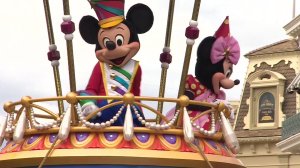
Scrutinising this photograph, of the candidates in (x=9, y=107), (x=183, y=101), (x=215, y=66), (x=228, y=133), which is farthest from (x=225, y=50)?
(x=9, y=107)

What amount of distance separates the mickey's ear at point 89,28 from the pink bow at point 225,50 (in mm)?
1325

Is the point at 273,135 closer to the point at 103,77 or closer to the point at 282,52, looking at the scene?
the point at 282,52

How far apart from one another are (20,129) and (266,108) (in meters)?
24.1

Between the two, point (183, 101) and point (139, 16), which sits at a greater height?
point (139, 16)

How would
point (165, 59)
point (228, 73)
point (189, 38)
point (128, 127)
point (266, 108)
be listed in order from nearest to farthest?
point (128, 127) < point (189, 38) < point (165, 59) < point (228, 73) < point (266, 108)

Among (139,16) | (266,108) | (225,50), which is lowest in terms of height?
(266,108)

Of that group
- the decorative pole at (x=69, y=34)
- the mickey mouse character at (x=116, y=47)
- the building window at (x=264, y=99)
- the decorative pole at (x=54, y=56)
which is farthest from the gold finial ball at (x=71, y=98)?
the building window at (x=264, y=99)

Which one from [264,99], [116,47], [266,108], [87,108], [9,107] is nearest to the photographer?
[87,108]

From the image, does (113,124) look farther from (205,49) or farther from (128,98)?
(205,49)

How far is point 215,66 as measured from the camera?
965 centimetres

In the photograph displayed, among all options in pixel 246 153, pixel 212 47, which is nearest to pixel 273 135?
pixel 246 153

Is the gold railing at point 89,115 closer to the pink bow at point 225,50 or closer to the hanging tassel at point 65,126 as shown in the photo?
the hanging tassel at point 65,126

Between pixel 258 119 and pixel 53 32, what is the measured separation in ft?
77.1

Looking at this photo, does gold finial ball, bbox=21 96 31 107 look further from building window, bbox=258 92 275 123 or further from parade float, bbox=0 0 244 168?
building window, bbox=258 92 275 123
